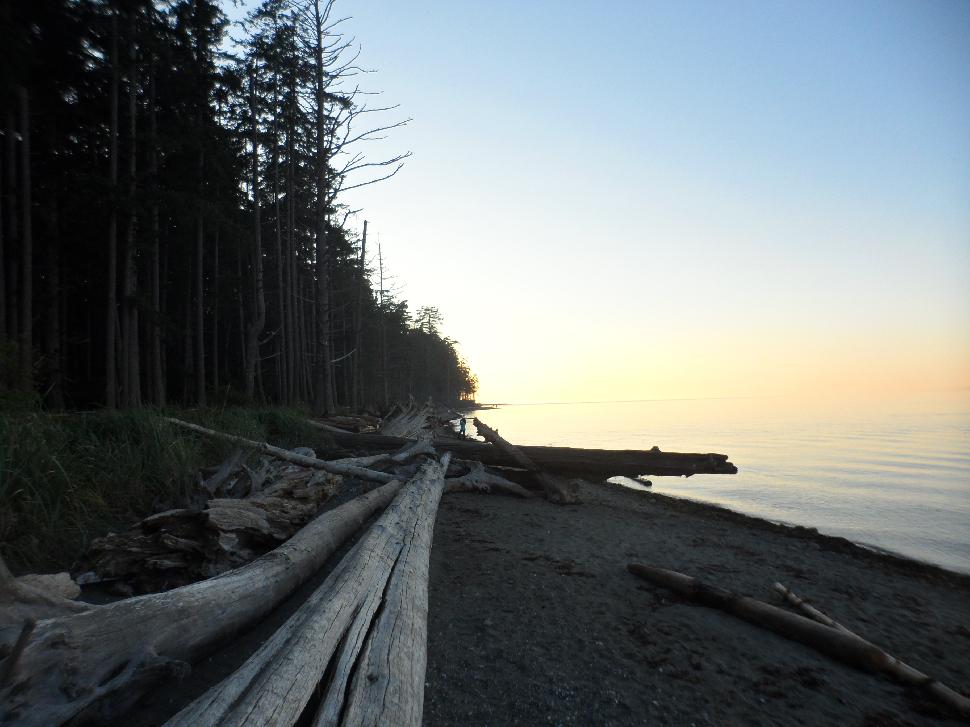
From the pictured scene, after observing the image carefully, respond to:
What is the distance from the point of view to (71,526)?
4508 mm

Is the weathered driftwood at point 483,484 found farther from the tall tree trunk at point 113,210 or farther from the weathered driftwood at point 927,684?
the tall tree trunk at point 113,210

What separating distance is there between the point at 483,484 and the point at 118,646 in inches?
266

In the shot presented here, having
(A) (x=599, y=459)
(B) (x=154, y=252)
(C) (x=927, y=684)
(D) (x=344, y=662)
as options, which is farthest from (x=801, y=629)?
(B) (x=154, y=252)

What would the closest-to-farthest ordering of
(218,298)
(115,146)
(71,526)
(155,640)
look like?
1. (155,640)
2. (71,526)
3. (115,146)
4. (218,298)

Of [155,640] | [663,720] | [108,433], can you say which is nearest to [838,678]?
[663,720]

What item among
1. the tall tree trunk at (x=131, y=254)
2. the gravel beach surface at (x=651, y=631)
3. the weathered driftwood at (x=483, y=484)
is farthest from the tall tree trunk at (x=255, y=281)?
the gravel beach surface at (x=651, y=631)

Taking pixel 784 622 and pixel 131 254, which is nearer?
pixel 784 622

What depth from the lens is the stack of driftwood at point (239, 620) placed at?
6.02 ft

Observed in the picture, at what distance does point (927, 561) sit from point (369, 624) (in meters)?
8.32

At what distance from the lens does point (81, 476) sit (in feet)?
17.1

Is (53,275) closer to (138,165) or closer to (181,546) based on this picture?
(138,165)

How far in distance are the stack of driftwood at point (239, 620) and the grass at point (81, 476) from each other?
64 cm

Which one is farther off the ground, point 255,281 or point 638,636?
point 255,281

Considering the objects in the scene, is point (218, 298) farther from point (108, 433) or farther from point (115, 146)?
point (108, 433)
